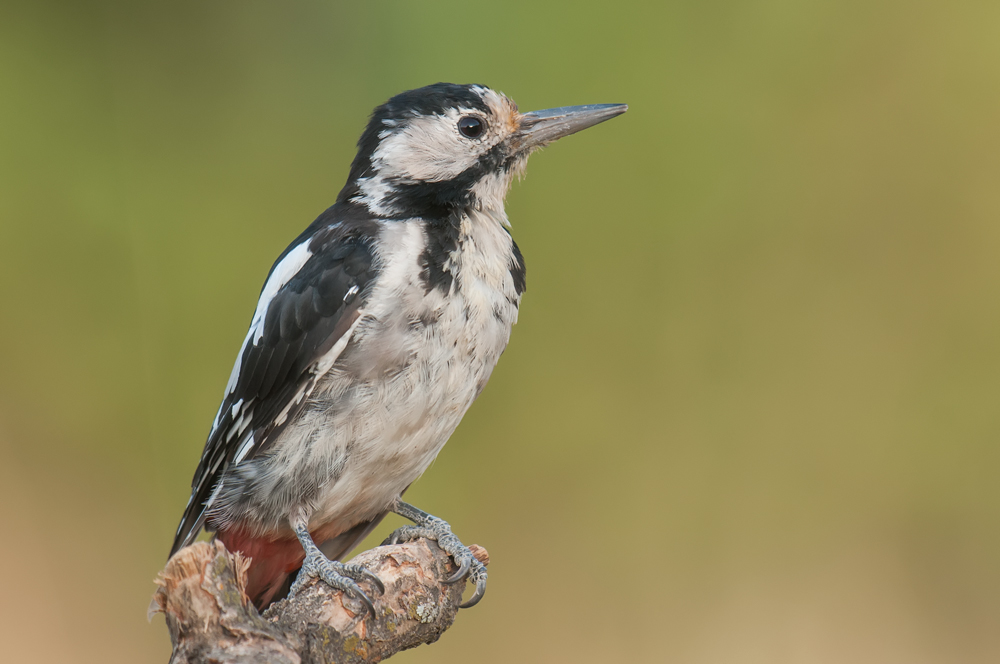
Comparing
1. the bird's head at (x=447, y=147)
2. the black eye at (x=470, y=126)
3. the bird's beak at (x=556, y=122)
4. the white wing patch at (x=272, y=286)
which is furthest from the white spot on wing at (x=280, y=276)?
the bird's beak at (x=556, y=122)

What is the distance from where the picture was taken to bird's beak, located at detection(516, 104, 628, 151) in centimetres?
183

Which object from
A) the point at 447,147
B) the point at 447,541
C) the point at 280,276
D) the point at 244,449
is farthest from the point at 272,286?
the point at 447,541

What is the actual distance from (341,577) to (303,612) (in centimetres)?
8

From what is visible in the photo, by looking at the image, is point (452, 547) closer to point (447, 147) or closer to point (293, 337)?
point (293, 337)

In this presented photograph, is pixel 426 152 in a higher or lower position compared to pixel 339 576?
higher

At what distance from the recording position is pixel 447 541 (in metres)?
1.60

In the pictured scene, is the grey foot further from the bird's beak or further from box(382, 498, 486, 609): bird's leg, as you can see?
the bird's beak

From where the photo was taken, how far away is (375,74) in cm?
278

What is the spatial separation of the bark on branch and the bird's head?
705mm

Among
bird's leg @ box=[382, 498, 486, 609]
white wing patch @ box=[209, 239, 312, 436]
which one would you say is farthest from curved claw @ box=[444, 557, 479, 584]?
white wing patch @ box=[209, 239, 312, 436]

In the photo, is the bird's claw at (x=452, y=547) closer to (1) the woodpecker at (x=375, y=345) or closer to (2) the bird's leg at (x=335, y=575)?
(1) the woodpecker at (x=375, y=345)

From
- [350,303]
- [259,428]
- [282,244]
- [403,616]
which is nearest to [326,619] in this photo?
[403,616]

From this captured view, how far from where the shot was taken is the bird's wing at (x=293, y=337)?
5.14 ft

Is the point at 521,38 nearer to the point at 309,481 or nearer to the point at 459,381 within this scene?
the point at 459,381
